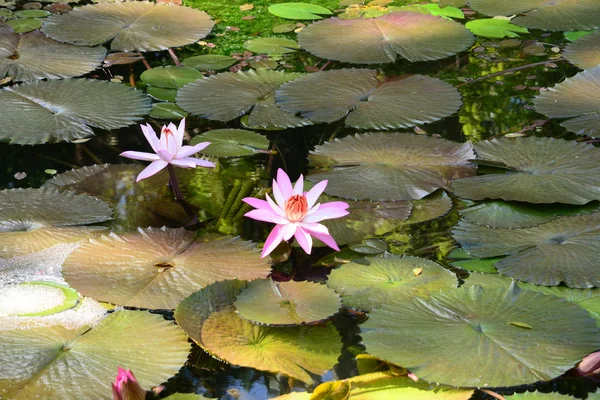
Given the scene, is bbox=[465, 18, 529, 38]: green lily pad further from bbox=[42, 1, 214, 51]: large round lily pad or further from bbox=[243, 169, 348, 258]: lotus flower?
bbox=[243, 169, 348, 258]: lotus flower

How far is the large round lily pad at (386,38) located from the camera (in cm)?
324

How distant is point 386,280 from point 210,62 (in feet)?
5.63

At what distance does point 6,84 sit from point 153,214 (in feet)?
4.13

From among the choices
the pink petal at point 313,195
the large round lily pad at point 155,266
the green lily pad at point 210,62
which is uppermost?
the pink petal at point 313,195

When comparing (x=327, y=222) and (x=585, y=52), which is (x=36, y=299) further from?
(x=585, y=52)

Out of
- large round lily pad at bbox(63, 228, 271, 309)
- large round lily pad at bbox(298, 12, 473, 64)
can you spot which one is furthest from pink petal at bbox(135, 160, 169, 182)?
large round lily pad at bbox(298, 12, 473, 64)

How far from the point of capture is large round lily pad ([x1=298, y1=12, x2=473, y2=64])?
324 centimetres

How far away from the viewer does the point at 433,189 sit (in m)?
2.24

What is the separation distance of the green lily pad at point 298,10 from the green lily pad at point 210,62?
61 centimetres

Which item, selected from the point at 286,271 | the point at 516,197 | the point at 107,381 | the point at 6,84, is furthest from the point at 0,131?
the point at 516,197

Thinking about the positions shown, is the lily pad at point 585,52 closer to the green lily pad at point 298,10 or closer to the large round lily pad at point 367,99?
the large round lily pad at point 367,99

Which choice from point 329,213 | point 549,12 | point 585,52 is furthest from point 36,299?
point 549,12

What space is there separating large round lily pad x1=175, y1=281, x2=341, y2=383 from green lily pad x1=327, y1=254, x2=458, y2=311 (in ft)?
0.37

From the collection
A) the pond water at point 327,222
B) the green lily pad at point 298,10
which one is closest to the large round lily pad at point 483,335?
the pond water at point 327,222
